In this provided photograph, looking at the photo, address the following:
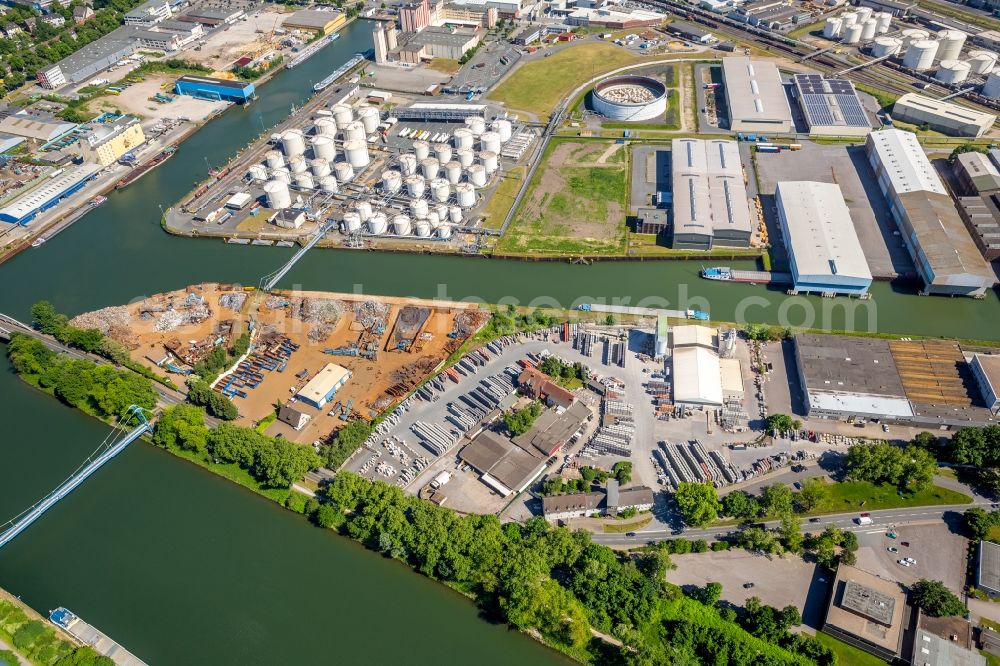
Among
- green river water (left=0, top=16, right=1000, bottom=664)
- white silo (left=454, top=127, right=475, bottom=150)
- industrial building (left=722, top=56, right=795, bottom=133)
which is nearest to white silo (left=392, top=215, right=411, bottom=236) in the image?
green river water (left=0, top=16, right=1000, bottom=664)

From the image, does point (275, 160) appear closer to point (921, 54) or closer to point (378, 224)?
point (378, 224)

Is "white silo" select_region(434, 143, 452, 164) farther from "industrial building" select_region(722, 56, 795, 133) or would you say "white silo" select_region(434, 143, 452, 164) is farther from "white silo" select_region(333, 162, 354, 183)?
"industrial building" select_region(722, 56, 795, 133)

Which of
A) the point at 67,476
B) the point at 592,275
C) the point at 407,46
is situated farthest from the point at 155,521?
the point at 407,46

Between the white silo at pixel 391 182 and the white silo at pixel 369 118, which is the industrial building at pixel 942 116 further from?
the white silo at pixel 369 118

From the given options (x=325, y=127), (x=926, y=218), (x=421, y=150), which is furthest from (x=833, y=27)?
(x=325, y=127)

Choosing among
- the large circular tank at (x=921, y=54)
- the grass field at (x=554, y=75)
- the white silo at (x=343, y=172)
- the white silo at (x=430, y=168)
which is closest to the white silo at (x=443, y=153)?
the white silo at (x=430, y=168)

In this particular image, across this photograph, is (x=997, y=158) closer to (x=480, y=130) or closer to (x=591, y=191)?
(x=591, y=191)
